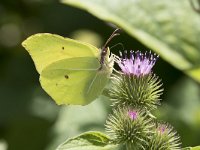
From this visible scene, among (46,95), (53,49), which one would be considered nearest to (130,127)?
(53,49)

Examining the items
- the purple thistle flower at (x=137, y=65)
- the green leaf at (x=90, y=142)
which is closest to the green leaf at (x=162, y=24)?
the purple thistle flower at (x=137, y=65)

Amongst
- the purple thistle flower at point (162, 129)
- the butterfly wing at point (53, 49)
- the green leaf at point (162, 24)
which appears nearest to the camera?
the purple thistle flower at point (162, 129)

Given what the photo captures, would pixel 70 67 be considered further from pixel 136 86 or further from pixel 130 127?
pixel 130 127

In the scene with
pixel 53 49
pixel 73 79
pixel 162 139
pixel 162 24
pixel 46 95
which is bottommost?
pixel 46 95

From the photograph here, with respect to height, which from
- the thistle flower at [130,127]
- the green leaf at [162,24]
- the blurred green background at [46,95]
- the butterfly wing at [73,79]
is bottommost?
the blurred green background at [46,95]

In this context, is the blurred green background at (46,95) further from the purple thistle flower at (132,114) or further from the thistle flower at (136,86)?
the purple thistle flower at (132,114)

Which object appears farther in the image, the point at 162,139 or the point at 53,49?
the point at 53,49
